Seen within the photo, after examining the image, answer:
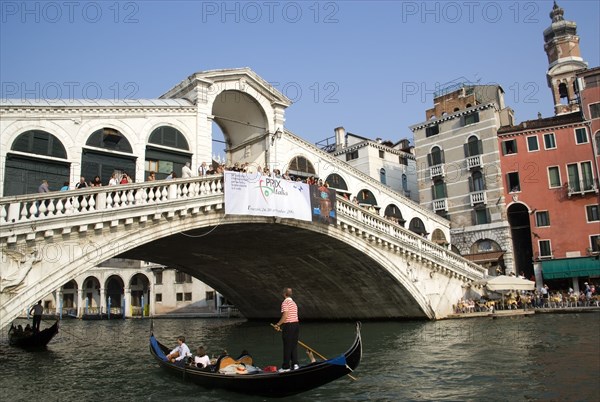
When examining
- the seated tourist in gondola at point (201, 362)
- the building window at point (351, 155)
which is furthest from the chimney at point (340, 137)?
the seated tourist in gondola at point (201, 362)

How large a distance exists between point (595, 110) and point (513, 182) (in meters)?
5.30

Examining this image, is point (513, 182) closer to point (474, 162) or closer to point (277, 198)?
point (474, 162)

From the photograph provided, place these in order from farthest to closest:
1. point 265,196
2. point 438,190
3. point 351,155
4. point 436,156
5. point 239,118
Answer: point 351,155 → point 436,156 → point 438,190 → point 239,118 → point 265,196

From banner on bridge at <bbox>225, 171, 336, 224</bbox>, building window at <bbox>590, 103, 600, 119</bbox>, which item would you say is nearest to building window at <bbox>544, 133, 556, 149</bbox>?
building window at <bbox>590, 103, 600, 119</bbox>

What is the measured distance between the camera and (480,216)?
28328 millimetres

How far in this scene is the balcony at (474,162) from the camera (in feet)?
92.3

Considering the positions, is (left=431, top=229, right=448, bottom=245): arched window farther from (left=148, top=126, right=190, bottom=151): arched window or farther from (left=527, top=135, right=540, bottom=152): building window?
(left=148, top=126, right=190, bottom=151): arched window

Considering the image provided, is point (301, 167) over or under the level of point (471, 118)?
under

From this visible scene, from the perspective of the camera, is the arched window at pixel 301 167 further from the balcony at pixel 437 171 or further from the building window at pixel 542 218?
the building window at pixel 542 218

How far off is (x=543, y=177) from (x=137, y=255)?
68.2 feet

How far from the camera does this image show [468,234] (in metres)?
28.5

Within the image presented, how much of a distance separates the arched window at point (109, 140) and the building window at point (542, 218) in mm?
21077

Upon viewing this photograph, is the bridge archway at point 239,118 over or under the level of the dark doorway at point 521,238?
over

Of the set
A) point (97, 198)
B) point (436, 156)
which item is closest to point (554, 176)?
point (436, 156)
